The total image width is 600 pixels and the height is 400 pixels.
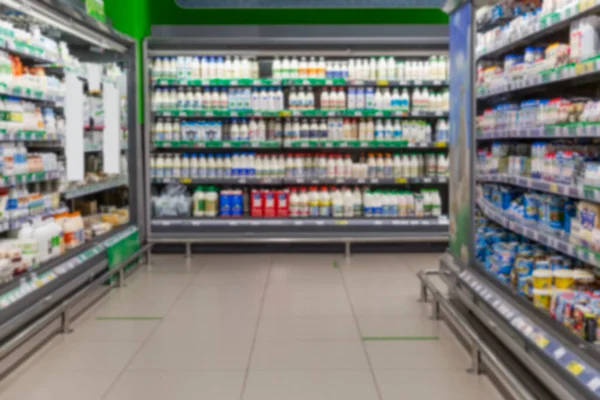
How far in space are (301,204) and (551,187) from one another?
15.0 ft

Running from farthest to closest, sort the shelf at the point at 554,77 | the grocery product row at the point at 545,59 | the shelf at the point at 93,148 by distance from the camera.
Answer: the shelf at the point at 93,148 → the grocery product row at the point at 545,59 → the shelf at the point at 554,77

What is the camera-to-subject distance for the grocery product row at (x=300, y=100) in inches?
325

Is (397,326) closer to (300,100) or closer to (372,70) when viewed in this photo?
Result: (300,100)

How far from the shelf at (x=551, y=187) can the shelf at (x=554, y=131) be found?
10.0 inches

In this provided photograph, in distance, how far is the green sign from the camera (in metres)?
6.32

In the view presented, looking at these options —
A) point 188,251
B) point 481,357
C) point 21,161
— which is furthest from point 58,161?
point 481,357

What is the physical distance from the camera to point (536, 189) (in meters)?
4.59

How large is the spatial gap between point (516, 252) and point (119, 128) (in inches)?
164

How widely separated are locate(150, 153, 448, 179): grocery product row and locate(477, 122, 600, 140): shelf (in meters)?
3.26

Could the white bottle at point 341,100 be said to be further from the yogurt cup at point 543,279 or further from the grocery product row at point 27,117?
the yogurt cup at point 543,279

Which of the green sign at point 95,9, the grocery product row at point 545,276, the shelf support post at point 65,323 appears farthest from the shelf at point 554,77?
the green sign at point 95,9

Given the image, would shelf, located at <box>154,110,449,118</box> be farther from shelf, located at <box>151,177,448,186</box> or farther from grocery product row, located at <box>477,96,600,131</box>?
grocery product row, located at <box>477,96,600,131</box>

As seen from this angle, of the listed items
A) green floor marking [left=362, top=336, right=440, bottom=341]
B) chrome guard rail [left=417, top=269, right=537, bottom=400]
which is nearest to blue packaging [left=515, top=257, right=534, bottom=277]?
chrome guard rail [left=417, top=269, right=537, bottom=400]

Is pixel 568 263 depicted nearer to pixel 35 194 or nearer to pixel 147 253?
pixel 35 194
